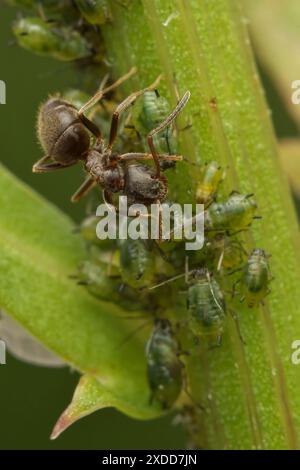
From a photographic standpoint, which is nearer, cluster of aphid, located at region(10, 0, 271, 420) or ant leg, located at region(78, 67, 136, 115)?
cluster of aphid, located at region(10, 0, 271, 420)

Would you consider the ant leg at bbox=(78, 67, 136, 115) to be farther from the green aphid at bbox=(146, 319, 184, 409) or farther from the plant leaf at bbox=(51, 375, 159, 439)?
the plant leaf at bbox=(51, 375, 159, 439)

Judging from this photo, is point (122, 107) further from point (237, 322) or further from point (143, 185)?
point (237, 322)

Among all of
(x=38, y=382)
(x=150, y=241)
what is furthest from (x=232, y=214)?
(x=38, y=382)

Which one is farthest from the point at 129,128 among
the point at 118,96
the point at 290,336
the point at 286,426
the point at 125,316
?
the point at 286,426

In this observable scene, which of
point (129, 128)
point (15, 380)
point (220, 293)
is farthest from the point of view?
point (15, 380)

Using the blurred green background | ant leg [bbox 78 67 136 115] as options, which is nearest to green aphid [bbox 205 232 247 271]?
ant leg [bbox 78 67 136 115]

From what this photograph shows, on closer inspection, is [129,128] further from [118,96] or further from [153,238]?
[153,238]
